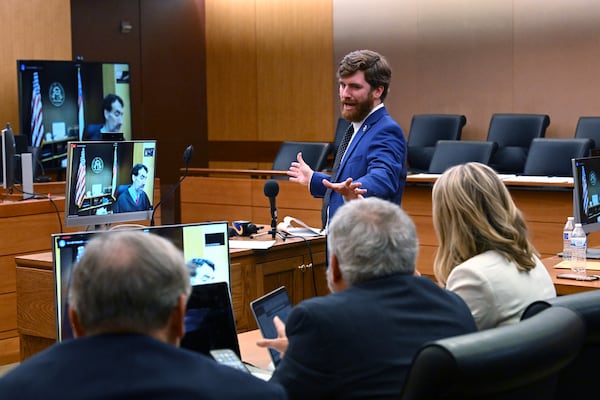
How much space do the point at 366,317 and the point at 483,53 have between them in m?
8.94

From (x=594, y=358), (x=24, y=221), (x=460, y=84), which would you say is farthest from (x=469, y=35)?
(x=594, y=358)

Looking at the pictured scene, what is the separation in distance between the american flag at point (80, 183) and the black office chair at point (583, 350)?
8.97 ft

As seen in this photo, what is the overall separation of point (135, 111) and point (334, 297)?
32.7 ft

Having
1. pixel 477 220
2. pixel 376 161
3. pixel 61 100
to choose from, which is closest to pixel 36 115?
pixel 61 100

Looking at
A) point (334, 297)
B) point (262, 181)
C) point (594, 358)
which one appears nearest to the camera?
point (334, 297)

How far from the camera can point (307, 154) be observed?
8.67 m

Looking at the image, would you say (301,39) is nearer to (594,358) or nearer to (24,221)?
(24,221)

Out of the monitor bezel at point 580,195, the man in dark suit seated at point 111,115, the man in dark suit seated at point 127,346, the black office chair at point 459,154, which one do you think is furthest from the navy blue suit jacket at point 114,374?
the man in dark suit seated at point 111,115

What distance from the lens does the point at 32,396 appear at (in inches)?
55.7

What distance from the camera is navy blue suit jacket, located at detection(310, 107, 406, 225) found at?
3.88m

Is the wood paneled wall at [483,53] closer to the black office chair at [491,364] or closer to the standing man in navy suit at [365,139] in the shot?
the standing man in navy suit at [365,139]

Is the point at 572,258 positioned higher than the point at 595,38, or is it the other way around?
the point at 595,38

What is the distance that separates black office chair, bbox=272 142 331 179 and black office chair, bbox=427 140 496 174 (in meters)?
1.00

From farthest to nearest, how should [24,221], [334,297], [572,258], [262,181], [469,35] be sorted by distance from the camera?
[469,35] < [262,181] < [24,221] < [572,258] < [334,297]
